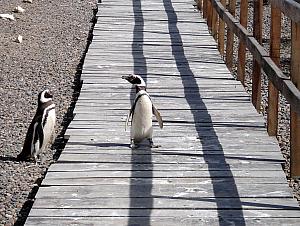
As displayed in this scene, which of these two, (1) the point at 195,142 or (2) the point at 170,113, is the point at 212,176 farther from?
(2) the point at 170,113

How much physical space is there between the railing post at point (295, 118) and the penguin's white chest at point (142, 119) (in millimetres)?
1028

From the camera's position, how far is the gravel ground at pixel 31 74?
6035mm

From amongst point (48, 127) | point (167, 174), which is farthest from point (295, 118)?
point (48, 127)

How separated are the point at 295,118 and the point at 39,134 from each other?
188 cm

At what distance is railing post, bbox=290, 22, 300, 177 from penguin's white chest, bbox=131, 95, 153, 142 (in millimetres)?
1028

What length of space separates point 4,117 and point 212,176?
3037 mm

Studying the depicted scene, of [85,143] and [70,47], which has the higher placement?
[85,143]

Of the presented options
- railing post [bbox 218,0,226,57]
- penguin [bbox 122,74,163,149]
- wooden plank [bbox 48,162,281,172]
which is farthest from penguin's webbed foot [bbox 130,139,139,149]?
railing post [bbox 218,0,226,57]

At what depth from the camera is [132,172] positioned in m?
5.67

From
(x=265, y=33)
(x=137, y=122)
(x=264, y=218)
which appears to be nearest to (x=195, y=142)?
(x=137, y=122)

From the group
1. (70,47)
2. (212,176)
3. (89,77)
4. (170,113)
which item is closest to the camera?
(212,176)

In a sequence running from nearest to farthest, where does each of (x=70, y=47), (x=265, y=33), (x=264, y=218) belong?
(x=264, y=218) < (x=70, y=47) < (x=265, y=33)

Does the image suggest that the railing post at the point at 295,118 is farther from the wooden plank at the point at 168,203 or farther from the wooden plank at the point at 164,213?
the wooden plank at the point at 164,213

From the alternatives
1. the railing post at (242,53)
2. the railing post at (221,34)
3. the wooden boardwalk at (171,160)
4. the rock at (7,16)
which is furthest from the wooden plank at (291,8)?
the rock at (7,16)
